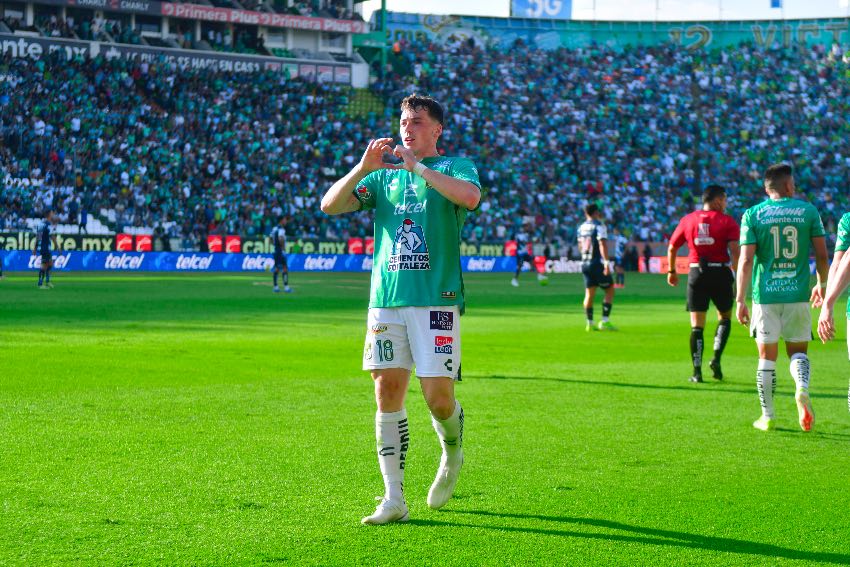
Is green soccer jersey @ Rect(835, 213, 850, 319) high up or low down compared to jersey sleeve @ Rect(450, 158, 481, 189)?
down

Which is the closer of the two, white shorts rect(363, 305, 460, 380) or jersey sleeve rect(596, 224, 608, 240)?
white shorts rect(363, 305, 460, 380)

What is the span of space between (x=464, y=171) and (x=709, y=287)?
825 cm

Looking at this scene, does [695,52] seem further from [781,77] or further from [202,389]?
[202,389]

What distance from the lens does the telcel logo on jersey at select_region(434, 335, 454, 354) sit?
21.0ft

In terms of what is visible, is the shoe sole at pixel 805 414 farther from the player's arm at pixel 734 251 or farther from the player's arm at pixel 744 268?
the player's arm at pixel 734 251

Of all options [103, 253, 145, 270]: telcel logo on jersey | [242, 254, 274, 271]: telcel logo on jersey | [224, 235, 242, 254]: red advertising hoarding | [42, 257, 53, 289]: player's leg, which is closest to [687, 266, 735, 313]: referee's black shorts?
[42, 257, 53, 289]: player's leg

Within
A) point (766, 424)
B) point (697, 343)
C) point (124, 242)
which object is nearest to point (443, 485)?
point (766, 424)

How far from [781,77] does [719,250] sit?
5938 cm

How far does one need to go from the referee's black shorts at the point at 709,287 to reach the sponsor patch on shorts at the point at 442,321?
26.6ft

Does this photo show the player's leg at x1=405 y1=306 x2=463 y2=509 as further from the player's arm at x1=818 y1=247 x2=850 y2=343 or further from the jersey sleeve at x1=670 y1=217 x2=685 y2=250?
the jersey sleeve at x1=670 y1=217 x2=685 y2=250

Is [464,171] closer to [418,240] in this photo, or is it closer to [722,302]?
[418,240]

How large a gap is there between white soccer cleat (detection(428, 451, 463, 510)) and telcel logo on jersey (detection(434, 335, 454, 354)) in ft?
2.42

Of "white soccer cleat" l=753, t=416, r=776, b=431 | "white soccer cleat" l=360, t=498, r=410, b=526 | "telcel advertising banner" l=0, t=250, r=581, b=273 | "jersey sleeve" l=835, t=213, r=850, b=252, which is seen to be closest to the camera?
"white soccer cleat" l=360, t=498, r=410, b=526

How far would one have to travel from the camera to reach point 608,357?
16875mm
